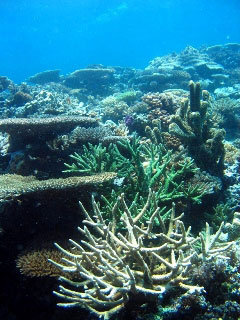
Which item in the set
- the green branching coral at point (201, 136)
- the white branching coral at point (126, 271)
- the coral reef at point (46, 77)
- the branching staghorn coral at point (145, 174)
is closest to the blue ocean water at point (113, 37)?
the coral reef at point (46, 77)

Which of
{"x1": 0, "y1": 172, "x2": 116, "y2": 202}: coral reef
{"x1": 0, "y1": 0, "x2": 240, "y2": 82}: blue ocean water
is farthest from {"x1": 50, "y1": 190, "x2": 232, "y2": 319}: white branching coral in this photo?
{"x1": 0, "y1": 0, "x2": 240, "y2": 82}: blue ocean water

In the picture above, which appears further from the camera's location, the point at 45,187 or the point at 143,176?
the point at 143,176

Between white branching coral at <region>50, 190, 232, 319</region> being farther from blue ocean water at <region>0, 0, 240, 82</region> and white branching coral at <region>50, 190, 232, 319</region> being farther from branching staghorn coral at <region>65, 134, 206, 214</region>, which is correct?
blue ocean water at <region>0, 0, 240, 82</region>

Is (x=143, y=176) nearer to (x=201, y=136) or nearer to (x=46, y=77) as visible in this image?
(x=201, y=136)

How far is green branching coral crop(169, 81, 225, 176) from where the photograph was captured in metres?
5.12

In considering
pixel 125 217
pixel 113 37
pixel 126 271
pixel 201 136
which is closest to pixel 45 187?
pixel 125 217

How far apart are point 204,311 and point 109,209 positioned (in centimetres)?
158

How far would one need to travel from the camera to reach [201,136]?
5.31 meters

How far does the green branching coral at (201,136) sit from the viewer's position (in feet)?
16.8

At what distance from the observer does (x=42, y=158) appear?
209 inches

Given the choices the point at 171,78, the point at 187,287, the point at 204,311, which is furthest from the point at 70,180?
the point at 171,78

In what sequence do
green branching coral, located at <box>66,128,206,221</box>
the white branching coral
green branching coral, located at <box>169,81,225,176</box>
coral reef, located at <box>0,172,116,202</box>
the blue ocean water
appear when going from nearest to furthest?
the white branching coral, coral reef, located at <box>0,172,116,202</box>, green branching coral, located at <box>66,128,206,221</box>, green branching coral, located at <box>169,81,225,176</box>, the blue ocean water

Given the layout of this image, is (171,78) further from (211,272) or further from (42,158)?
(211,272)

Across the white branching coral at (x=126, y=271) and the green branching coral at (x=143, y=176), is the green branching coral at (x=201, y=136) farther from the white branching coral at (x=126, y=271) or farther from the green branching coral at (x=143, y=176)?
the white branching coral at (x=126, y=271)
